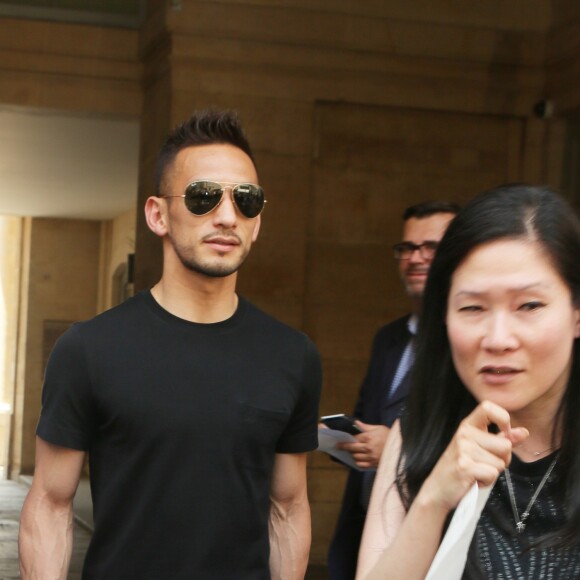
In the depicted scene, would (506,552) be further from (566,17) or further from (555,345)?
(566,17)

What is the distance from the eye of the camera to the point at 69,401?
329 centimetres

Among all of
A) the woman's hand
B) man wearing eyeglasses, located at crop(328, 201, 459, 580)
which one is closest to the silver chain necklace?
the woman's hand

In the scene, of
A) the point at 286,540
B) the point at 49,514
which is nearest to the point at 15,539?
the point at 286,540

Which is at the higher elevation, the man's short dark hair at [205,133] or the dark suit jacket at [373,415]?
the man's short dark hair at [205,133]

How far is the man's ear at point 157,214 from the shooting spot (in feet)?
11.9

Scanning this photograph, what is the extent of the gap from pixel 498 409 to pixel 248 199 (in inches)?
74.4

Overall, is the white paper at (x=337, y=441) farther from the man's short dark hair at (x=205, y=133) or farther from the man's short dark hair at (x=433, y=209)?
the man's short dark hair at (x=205, y=133)

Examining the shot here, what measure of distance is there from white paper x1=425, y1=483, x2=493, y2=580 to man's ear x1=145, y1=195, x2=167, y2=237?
2.02 meters

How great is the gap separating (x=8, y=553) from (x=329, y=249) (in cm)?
445

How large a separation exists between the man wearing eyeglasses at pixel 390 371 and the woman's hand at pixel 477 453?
269cm

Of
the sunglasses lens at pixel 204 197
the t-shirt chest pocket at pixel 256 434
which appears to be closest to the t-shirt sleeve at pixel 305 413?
the t-shirt chest pocket at pixel 256 434

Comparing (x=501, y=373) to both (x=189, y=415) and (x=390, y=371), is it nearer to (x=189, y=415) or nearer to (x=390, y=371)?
(x=189, y=415)

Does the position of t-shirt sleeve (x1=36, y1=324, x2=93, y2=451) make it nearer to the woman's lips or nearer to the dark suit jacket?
the dark suit jacket

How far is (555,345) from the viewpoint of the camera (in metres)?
1.85
